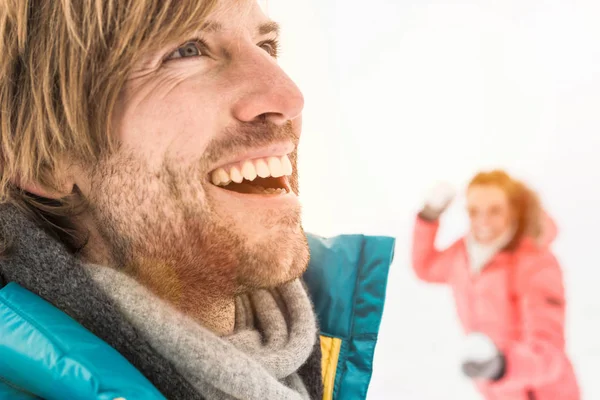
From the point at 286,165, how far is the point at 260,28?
171 millimetres

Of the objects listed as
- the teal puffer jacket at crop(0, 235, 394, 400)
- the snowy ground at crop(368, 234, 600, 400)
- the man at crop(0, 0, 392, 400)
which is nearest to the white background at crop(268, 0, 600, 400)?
the snowy ground at crop(368, 234, 600, 400)

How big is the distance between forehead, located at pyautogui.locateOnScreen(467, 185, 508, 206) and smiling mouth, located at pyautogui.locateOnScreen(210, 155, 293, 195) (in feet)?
2.90

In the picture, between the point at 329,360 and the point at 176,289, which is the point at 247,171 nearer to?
the point at 176,289

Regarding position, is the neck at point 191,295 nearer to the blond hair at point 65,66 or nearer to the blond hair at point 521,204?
the blond hair at point 65,66

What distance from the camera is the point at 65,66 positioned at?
62cm

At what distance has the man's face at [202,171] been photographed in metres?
0.67

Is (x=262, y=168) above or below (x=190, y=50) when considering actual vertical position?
below

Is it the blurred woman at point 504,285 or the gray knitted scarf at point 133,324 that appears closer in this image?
the gray knitted scarf at point 133,324

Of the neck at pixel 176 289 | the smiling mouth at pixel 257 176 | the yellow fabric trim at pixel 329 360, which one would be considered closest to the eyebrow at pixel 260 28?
the smiling mouth at pixel 257 176

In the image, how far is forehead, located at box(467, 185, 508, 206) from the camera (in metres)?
1.50

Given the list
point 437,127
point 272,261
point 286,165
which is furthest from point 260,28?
point 437,127

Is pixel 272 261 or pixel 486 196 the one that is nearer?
pixel 272 261

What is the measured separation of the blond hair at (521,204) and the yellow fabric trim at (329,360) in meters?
0.77

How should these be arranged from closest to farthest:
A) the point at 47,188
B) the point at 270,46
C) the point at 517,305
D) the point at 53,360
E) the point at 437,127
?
the point at 53,360
the point at 47,188
the point at 270,46
the point at 517,305
the point at 437,127
